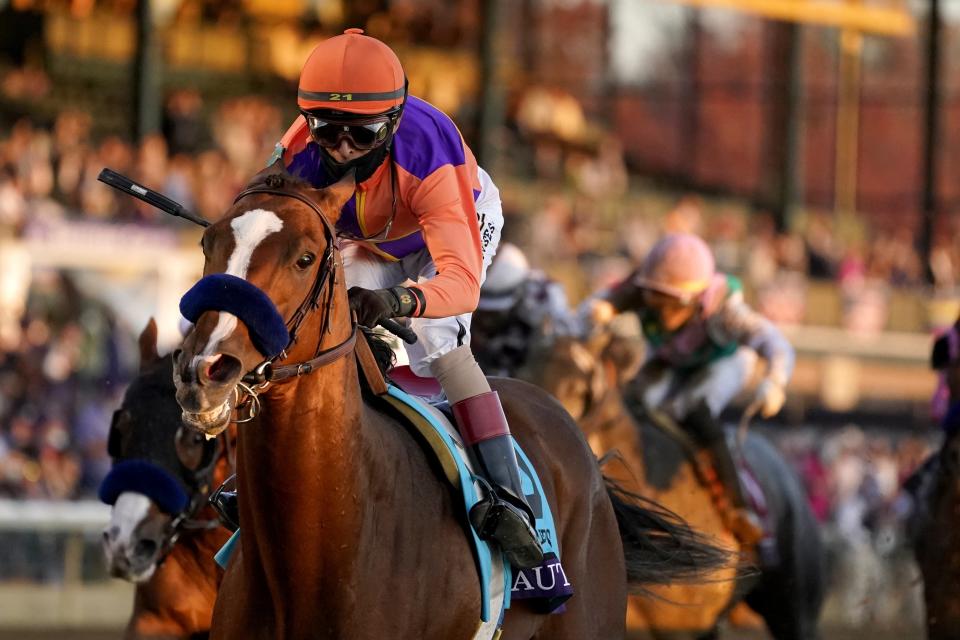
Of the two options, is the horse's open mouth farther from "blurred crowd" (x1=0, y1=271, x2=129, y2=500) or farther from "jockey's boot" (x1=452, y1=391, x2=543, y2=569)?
"blurred crowd" (x1=0, y1=271, x2=129, y2=500)

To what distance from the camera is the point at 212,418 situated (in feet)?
12.4

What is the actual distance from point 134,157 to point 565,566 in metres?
11.2

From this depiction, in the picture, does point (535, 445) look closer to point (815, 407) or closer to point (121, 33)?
point (815, 407)

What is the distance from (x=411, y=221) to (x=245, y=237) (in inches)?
36.5

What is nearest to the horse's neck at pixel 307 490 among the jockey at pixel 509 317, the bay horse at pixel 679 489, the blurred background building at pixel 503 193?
the bay horse at pixel 679 489

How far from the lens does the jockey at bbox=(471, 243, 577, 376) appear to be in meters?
8.45

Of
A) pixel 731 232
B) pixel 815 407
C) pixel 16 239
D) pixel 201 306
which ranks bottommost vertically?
pixel 815 407

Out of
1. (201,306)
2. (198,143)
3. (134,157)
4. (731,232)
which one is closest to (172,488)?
(201,306)

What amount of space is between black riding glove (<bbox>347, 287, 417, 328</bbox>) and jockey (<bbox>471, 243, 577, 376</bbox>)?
3977mm

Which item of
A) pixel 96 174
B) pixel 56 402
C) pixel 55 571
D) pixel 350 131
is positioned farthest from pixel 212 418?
pixel 96 174

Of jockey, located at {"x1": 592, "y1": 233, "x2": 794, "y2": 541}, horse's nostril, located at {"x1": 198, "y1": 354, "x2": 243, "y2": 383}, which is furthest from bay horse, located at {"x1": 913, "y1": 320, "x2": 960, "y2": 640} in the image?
horse's nostril, located at {"x1": 198, "y1": 354, "x2": 243, "y2": 383}

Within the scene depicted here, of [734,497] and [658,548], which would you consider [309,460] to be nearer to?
[658,548]

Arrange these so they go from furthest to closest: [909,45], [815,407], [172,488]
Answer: [909,45]
[815,407]
[172,488]

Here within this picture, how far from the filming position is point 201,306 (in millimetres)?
3844
